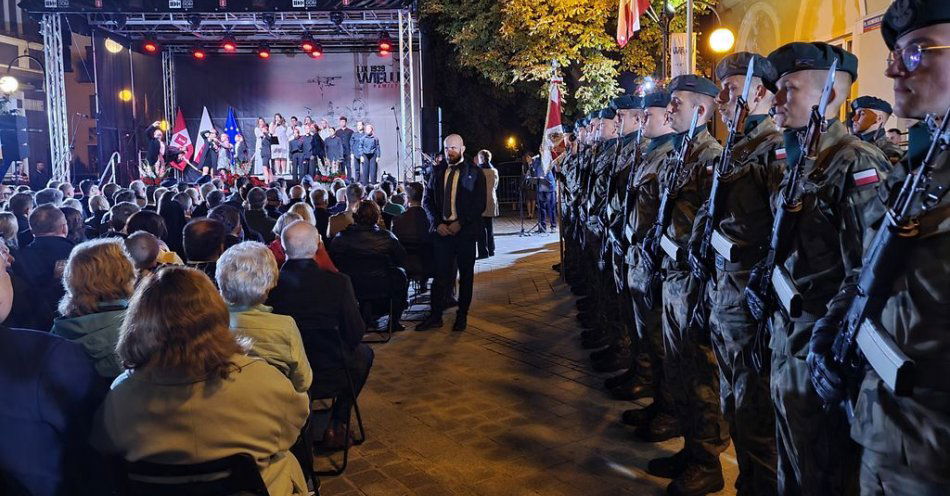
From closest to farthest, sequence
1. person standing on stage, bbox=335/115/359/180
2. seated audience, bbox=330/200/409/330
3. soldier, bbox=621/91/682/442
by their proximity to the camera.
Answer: soldier, bbox=621/91/682/442, seated audience, bbox=330/200/409/330, person standing on stage, bbox=335/115/359/180

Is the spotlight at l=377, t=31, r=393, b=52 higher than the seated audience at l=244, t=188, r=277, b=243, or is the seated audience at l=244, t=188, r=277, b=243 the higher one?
the spotlight at l=377, t=31, r=393, b=52

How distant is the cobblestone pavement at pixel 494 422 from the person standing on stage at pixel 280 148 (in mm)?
16574

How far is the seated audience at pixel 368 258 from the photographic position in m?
7.44

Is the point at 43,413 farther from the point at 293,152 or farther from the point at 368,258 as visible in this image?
the point at 293,152

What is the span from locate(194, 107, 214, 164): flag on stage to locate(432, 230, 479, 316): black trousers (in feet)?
56.9

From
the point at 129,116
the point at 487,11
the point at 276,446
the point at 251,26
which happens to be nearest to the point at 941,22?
the point at 276,446

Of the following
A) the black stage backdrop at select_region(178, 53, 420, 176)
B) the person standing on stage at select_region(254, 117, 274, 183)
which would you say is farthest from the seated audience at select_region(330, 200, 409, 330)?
the black stage backdrop at select_region(178, 53, 420, 176)

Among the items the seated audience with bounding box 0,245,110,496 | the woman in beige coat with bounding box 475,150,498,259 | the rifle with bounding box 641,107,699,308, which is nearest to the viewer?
the seated audience with bounding box 0,245,110,496

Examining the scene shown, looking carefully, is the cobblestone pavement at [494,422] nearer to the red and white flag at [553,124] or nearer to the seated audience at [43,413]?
the seated audience at [43,413]

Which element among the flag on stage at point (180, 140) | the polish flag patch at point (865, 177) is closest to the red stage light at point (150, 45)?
the flag on stage at point (180, 140)

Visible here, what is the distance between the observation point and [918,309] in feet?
6.12

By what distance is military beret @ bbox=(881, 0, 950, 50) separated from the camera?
6.58 ft

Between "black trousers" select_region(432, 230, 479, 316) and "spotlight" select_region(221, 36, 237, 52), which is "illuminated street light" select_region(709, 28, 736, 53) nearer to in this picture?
"black trousers" select_region(432, 230, 479, 316)

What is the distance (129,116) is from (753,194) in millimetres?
22989
